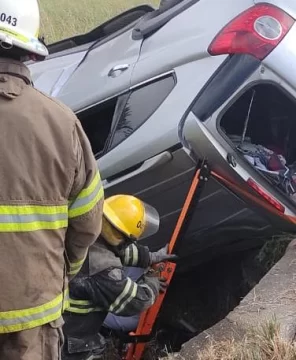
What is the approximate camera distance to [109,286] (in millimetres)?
3768

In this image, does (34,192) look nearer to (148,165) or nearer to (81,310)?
(81,310)

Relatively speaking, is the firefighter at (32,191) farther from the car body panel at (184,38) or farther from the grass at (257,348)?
the car body panel at (184,38)

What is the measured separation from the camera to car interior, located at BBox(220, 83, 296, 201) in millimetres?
4426

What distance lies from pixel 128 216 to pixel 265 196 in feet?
2.61

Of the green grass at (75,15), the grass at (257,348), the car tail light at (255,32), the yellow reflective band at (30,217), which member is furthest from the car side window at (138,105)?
the green grass at (75,15)

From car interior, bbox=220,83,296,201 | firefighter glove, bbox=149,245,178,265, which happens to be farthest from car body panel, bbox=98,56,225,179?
firefighter glove, bbox=149,245,178,265

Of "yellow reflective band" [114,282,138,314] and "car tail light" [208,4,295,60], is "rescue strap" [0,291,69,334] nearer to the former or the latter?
"yellow reflective band" [114,282,138,314]

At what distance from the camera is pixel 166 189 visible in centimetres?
445

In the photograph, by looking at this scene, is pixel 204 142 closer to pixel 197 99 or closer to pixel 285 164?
pixel 197 99

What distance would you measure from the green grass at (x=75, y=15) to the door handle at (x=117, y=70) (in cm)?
680

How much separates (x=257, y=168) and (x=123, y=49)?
1.12 m

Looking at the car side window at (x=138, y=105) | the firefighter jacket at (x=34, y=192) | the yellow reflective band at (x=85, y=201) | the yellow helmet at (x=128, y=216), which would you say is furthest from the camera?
the car side window at (x=138, y=105)

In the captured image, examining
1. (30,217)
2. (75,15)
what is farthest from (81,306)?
(75,15)

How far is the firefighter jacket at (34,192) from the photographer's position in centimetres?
260
